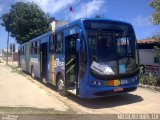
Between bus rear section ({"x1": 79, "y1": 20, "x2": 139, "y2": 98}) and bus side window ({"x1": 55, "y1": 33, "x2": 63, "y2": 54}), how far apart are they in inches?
103

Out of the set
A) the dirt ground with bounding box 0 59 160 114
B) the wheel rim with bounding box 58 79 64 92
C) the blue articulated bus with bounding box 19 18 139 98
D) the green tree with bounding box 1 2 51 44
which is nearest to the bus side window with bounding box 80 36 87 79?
the blue articulated bus with bounding box 19 18 139 98

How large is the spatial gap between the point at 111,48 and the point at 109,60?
489mm

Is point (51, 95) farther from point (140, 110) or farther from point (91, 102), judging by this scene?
point (140, 110)

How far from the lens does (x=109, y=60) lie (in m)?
10.4

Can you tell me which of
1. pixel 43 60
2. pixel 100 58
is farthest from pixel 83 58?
pixel 43 60

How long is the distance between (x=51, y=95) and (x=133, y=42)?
4.55 m

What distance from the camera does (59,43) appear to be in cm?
1311

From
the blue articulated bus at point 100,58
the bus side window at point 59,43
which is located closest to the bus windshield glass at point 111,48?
the blue articulated bus at point 100,58

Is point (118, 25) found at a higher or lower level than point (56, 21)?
lower

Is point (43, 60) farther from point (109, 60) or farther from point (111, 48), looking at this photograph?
point (109, 60)

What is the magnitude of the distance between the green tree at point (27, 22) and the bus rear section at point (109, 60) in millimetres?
24845

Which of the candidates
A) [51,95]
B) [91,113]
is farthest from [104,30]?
[51,95]

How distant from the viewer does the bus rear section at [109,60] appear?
33.0 feet

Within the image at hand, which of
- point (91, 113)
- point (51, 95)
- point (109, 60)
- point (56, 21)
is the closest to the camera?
point (91, 113)
